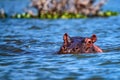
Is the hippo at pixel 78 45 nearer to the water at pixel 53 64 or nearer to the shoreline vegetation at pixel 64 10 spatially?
the water at pixel 53 64

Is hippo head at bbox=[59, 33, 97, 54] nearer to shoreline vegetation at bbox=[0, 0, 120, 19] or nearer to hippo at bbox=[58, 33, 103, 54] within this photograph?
hippo at bbox=[58, 33, 103, 54]

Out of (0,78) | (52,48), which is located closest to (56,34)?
(52,48)

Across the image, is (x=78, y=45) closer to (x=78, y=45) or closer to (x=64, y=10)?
(x=78, y=45)

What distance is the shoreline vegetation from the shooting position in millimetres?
26859

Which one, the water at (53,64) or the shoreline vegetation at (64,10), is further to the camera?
the shoreline vegetation at (64,10)

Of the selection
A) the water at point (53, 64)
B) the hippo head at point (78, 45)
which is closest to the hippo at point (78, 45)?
the hippo head at point (78, 45)

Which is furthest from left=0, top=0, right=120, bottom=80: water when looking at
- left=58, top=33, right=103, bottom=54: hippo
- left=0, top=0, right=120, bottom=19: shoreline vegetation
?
left=0, top=0, right=120, bottom=19: shoreline vegetation

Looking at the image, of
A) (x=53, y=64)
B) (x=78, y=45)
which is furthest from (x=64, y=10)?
(x=53, y=64)

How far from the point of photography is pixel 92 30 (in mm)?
18297

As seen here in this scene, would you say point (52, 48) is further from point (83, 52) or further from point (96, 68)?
point (96, 68)

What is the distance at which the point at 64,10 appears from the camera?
27.7m

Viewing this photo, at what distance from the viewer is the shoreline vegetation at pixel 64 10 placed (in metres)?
26.9

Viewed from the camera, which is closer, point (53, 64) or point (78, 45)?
point (53, 64)

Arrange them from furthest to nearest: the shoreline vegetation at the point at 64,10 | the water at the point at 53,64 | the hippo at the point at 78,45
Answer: the shoreline vegetation at the point at 64,10 < the hippo at the point at 78,45 < the water at the point at 53,64
